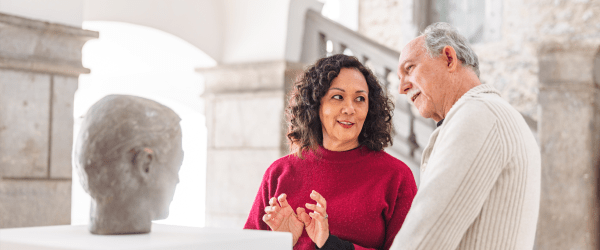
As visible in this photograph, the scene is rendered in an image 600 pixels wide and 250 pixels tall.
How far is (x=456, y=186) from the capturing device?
4.97 ft

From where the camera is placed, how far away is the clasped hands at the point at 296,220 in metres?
1.81

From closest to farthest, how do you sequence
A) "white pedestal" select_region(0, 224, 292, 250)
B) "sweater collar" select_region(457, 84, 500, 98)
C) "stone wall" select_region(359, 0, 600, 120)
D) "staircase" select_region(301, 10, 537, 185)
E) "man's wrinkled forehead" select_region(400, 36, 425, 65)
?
"white pedestal" select_region(0, 224, 292, 250) < "sweater collar" select_region(457, 84, 500, 98) < "man's wrinkled forehead" select_region(400, 36, 425, 65) < "staircase" select_region(301, 10, 537, 185) < "stone wall" select_region(359, 0, 600, 120)

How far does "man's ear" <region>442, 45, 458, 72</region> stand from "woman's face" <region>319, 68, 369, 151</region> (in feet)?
1.56

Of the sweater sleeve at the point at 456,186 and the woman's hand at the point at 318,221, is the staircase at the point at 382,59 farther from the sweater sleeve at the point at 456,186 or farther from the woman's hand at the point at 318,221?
the sweater sleeve at the point at 456,186

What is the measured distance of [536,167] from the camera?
5.27ft

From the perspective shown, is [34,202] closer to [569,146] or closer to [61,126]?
[61,126]

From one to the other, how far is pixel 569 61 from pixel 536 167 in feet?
9.51

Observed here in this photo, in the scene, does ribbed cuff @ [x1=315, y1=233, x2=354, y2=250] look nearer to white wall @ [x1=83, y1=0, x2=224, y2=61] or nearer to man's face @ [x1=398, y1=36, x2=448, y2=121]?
man's face @ [x1=398, y1=36, x2=448, y2=121]

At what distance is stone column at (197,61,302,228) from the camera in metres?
4.55

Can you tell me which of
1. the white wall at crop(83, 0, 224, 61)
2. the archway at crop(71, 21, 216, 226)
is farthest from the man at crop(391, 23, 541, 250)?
the archway at crop(71, 21, 216, 226)

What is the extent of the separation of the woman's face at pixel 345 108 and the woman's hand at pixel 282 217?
457 mm

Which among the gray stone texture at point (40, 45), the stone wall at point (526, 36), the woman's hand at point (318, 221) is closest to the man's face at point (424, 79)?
the woman's hand at point (318, 221)

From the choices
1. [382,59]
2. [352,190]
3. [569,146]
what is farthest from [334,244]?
[382,59]

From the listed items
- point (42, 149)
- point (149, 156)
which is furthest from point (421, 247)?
point (42, 149)
